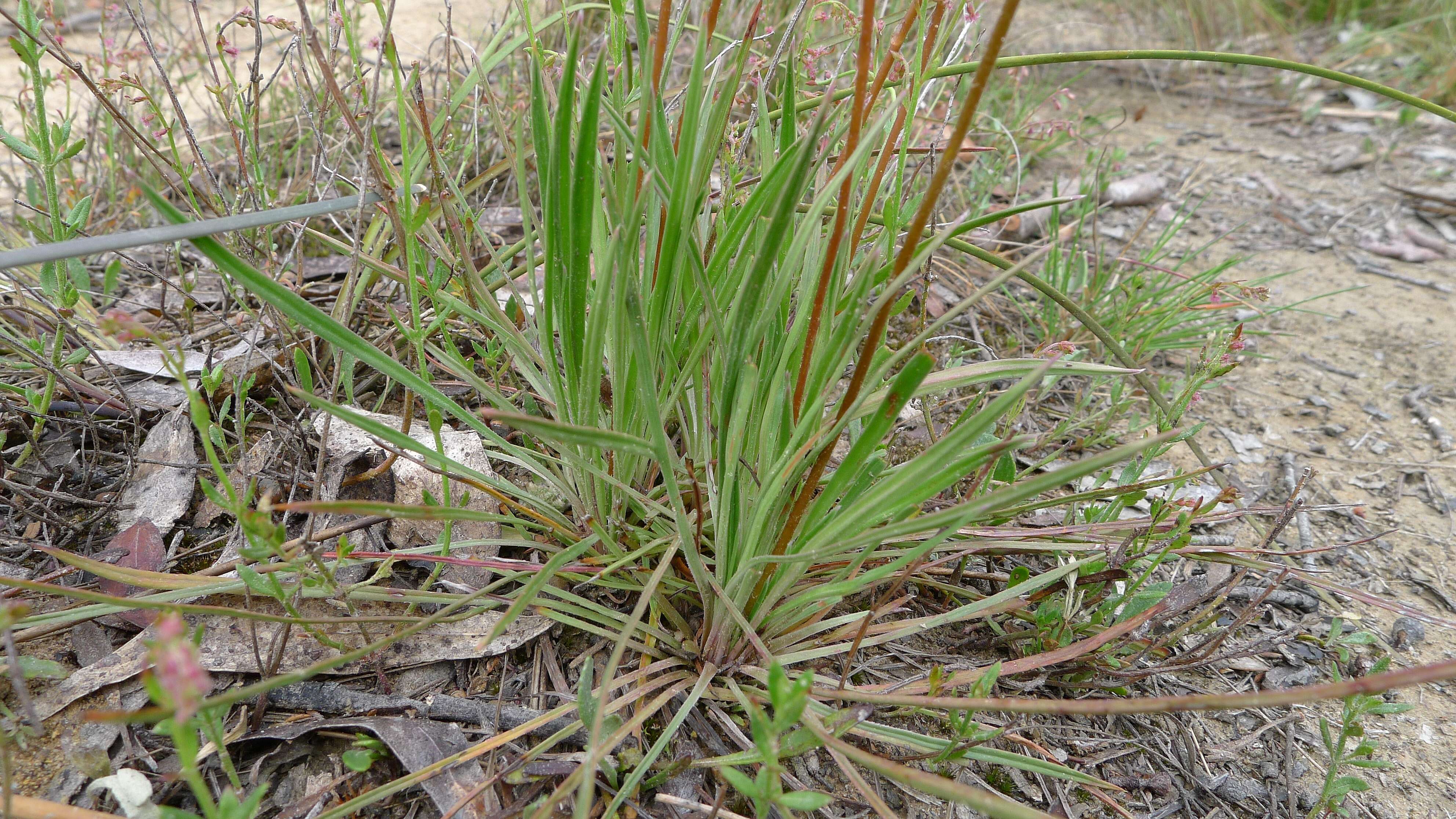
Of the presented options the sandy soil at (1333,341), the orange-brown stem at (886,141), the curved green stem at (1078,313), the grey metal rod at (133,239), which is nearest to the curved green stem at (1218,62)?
the orange-brown stem at (886,141)

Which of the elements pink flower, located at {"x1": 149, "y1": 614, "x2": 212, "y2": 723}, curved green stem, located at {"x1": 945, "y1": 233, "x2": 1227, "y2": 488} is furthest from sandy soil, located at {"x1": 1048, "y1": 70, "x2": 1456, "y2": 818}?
pink flower, located at {"x1": 149, "y1": 614, "x2": 212, "y2": 723}

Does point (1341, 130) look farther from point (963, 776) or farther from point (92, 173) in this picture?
point (92, 173)

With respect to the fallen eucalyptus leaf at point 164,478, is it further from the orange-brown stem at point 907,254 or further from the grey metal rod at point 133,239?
the orange-brown stem at point 907,254

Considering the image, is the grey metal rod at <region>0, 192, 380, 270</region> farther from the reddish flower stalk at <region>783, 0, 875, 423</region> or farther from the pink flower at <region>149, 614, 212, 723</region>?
the reddish flower stalk at <region>783, 0, 875, 423</region>

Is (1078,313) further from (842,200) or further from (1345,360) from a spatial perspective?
(1345,360)

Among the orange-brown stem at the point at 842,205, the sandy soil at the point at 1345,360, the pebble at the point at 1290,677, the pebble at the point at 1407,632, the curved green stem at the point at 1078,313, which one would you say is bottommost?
the pebble at the point at 1407,632

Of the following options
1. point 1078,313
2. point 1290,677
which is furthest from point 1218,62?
point 1290,677

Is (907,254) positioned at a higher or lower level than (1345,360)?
higher

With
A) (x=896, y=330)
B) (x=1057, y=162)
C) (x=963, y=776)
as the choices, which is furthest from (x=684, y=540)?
(x=1057, y=162)
